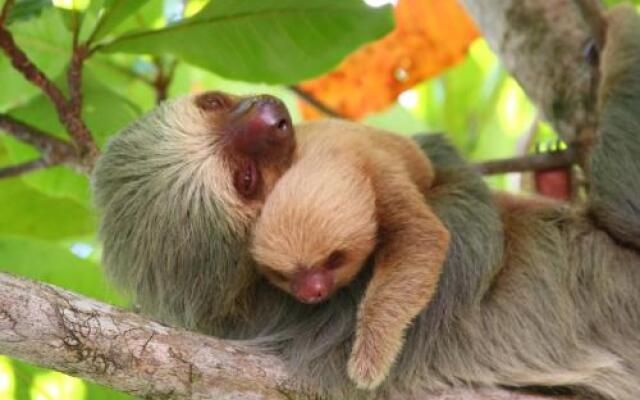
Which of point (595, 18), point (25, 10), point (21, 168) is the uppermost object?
point (25, 10)

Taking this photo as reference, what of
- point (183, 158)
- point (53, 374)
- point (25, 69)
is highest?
point (25, 69)

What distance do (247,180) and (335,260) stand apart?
0.57m

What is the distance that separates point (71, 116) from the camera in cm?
493

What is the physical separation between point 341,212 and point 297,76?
1.91 m

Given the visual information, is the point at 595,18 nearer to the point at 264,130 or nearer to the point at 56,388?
the point at 264,130

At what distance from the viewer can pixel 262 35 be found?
5.29m

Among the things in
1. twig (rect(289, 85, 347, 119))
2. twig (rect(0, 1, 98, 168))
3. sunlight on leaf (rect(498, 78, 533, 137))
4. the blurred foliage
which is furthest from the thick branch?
sunlight on leaf (rect(498, 78, 533, 137))

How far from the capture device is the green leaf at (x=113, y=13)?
4.94m

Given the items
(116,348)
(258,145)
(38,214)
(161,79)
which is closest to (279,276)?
(258,145)

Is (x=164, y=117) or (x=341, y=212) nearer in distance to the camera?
(x=341, y=212)

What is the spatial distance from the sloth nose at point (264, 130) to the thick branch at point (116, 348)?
85cm

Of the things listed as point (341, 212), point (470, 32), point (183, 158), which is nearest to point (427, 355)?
point (341, 212)

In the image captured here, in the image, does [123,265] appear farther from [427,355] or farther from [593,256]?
[593,256]

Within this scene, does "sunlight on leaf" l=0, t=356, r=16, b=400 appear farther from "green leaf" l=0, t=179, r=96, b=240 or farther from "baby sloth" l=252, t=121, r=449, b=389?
"baby sloth" l=252, t=121, r=449, b=389
